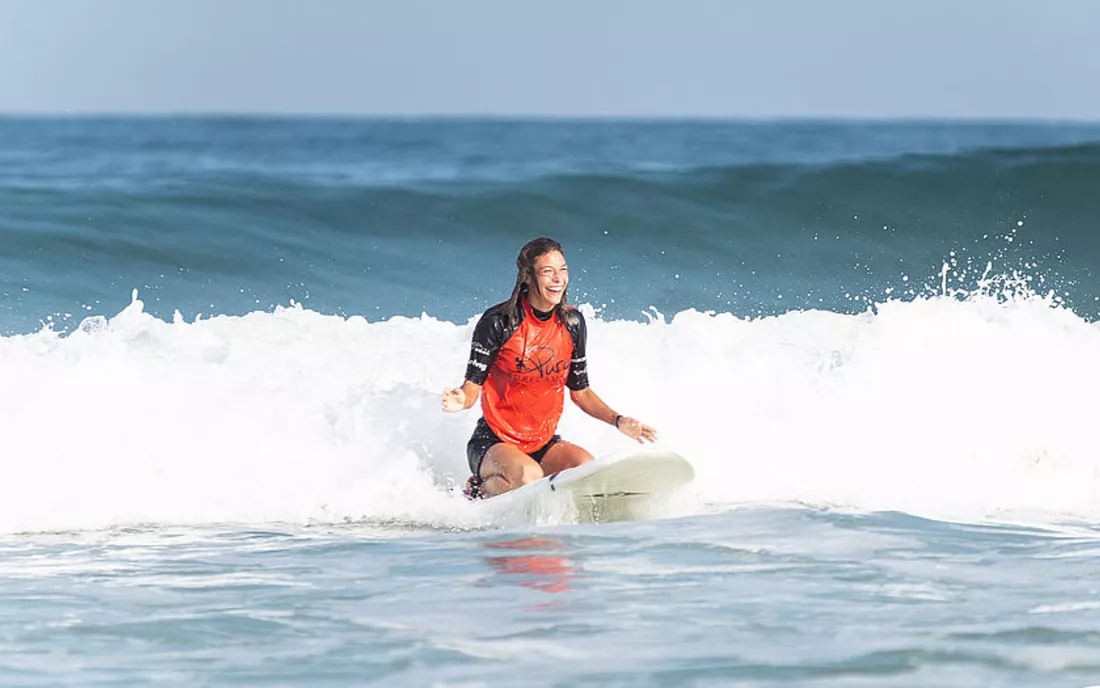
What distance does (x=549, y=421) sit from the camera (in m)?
7.13

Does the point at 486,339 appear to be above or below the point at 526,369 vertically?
above

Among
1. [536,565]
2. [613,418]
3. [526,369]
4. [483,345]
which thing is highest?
[483,345]

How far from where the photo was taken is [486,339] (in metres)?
6.86

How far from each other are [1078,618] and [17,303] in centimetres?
1011

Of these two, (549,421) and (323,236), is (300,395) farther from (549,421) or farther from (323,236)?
(323,236)

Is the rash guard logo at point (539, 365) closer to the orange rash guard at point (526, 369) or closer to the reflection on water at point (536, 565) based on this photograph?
the orange rash guard at point (526, 369)

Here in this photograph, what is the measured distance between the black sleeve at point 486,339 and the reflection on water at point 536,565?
85 cm

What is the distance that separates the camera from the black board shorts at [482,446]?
7043 millimetres

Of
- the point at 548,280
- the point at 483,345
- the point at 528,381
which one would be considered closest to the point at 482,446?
the point at 528,381

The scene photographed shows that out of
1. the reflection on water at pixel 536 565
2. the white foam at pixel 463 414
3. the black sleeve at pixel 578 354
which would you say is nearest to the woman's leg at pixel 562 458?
the black sleeve at pixel 578 354

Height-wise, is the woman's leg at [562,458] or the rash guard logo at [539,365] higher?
the rash guard logo at [539,365]

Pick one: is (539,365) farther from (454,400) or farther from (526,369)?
(454,400)

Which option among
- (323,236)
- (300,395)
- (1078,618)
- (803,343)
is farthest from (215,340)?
(323,236)

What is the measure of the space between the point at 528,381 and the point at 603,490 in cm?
67
